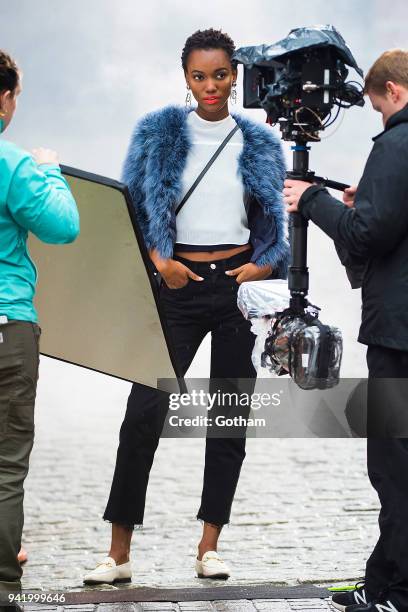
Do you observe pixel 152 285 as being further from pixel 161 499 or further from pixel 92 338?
pixel 161 499

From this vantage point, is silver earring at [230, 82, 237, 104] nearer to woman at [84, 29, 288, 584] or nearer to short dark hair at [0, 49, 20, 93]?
woman at [84, 29, 288, 584]

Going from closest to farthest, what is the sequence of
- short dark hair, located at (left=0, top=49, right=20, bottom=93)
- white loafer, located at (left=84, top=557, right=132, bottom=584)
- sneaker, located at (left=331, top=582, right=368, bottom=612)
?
1. short dark hair, located at (left=0, top=49, right=20, bottom=93)
2. sneaker, located at (left=331, top=582, right=368, bottom=612)
3. white loafer, located at (left=84, top=557, right=132, bottom=584)

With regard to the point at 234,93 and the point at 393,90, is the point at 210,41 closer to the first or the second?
the point at 234,93

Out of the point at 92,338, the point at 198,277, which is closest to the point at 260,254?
the point at 198,277

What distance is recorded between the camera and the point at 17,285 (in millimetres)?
4781

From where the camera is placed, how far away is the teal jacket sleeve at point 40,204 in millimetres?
4637

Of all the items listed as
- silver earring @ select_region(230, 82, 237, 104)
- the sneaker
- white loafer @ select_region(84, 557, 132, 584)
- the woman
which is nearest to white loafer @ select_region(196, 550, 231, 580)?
the woman

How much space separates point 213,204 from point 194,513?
91.8 inches

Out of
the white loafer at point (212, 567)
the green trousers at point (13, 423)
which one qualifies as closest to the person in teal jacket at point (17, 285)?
the green trousers at point (13, 423)

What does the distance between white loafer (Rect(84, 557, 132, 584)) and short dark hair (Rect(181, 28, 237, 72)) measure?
7.13 feet

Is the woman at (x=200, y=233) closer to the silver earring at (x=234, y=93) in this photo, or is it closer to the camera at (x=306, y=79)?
the silver earring at (x=234, y=93)

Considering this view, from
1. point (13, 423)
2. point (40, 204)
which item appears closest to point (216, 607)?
point (13, 423)

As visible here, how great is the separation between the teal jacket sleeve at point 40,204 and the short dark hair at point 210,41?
4.54 feet

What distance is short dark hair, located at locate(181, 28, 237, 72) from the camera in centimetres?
583
